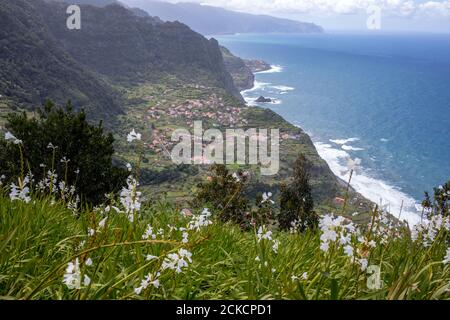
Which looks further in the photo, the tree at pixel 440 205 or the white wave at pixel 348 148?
the white wave at pixel 348 148

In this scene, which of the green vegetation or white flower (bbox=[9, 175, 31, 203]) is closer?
the green vegetation

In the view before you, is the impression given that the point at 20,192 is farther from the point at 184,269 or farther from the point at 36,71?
the point at 36,71

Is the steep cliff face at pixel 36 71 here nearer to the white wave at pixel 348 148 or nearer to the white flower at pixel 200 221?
the white wave at pixel 348 148

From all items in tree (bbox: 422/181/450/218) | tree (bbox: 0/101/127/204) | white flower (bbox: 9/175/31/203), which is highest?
white flower (bbox: 9/175/31/203)

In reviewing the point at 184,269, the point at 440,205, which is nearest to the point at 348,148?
the point at 440,205

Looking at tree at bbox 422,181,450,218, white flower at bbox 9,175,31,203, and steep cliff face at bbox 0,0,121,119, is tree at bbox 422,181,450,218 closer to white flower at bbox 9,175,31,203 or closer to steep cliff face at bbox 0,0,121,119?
white flower at bbox 9,175,31,203

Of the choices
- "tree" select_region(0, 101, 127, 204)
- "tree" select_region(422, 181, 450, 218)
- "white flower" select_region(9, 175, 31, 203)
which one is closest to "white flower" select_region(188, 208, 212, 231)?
"white flower" select_region(9, 175, 31, 203)

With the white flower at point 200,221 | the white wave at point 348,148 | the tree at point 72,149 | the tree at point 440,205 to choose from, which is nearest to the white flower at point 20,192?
the white flower at point 200,221

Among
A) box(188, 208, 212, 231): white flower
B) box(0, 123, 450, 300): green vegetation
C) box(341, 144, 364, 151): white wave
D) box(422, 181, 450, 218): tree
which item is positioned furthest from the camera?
box(341, 144, 364, 151): white wave
